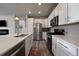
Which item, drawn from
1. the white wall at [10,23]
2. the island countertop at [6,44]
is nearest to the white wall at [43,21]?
the white wall at [10,23]

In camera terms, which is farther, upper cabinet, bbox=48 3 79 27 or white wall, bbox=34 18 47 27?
white wall, bbox=34 18 47 27

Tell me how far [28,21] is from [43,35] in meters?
1.80

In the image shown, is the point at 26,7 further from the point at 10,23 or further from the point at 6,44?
the point at 6,44

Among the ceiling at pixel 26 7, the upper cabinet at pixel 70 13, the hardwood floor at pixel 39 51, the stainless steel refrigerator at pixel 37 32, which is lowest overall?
the hardwood floor at pixel 39 51

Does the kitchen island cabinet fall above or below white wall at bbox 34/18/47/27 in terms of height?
below

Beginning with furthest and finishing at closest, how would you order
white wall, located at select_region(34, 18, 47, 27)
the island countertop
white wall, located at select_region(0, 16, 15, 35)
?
white wall, located at select_region(34, 18, 47, 27) < white wall, located at select_region(0, 16, 15, 35) < the island countertop

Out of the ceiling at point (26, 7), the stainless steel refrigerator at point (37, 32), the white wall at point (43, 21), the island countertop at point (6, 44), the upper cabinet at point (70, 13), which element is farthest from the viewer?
the white wall at point (43, 21)

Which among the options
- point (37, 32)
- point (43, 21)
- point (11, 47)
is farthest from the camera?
point (43, 21)

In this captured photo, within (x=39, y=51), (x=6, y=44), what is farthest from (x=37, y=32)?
(x=6, y=44)

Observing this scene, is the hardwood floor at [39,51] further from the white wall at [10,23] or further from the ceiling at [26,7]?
the white wall at [10,23]

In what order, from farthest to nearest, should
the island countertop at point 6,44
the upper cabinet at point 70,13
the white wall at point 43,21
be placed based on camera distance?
the white wall at point 43,21 < the upper cabinet at point 70,13 < the island countertop at point 6,44

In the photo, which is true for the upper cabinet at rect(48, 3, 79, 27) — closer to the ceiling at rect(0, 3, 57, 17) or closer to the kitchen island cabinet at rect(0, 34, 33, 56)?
the kitchen island cabinet at rect(0, 34, 33, 56)

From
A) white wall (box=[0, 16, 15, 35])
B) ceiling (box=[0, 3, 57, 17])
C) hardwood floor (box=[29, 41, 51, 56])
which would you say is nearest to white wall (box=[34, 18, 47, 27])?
white wall (box=[0, 16, 15, 35])

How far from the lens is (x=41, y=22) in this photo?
9.98 meters
